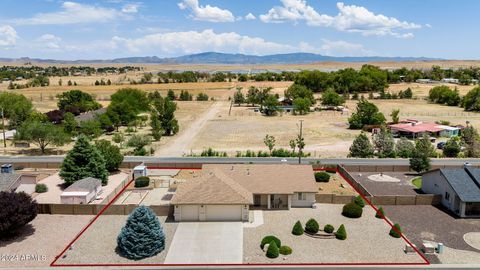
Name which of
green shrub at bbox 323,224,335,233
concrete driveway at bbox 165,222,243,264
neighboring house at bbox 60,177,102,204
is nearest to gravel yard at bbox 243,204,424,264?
concrete driveway at bbox 165,222,243,264

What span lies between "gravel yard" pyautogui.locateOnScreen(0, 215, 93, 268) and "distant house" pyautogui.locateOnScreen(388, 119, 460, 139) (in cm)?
Answer: 6760

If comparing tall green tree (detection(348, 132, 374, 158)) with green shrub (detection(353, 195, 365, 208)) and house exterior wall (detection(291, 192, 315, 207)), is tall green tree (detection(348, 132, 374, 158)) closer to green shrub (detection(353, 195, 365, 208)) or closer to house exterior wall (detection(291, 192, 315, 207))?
green shrub (detection(353, 195, 365, 208))

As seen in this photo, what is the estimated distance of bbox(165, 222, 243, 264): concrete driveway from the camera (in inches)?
1298

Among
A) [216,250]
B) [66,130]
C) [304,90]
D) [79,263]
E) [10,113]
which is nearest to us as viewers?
[79,263]

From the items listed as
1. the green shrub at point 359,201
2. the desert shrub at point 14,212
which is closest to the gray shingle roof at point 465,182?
the green shrub at point 359,201

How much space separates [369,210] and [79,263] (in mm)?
28801

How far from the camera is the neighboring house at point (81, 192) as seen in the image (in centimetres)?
4591

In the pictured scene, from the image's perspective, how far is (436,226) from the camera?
40469 mm

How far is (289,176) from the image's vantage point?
47406 millimetres

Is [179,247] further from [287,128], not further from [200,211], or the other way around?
[287,128]

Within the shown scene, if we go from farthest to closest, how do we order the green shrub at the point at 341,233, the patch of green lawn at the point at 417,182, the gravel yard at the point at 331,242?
the patch of green lawn at the point at 417,182 < the green shrub at the point at 341,233 < the gravel yard at the point at 331,242

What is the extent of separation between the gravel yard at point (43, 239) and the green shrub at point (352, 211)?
25.5 metres

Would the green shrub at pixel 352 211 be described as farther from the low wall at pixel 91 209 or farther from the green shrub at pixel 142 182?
the green shrub at pixel 142 182

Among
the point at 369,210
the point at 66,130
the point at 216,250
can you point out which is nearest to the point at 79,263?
the point at 216,250
